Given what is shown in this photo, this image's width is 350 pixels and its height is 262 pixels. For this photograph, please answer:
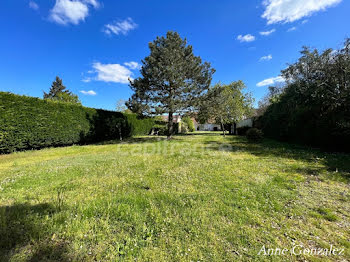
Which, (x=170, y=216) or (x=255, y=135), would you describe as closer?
(x=170, y=216)

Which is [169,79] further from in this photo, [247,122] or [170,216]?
[247,122]

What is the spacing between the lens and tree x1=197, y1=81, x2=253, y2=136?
1373 cm

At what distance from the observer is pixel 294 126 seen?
991 centimetres

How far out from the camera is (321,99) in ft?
24.7

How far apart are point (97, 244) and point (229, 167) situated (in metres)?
4.08

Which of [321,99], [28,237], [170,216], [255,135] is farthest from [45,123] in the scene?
[321,99]

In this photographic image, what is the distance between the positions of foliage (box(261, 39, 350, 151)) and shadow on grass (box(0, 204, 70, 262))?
10.1 meters

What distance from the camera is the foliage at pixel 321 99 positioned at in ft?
22.4

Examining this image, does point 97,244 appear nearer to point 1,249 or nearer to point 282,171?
point 1,249

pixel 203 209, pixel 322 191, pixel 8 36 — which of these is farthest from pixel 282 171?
pixel 8 36

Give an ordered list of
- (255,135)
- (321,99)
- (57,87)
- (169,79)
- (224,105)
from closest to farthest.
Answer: (321,99) → (255,135) → (169,79) → (224,105) → (57,87)

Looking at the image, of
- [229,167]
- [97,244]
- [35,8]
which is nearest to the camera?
[97,244]

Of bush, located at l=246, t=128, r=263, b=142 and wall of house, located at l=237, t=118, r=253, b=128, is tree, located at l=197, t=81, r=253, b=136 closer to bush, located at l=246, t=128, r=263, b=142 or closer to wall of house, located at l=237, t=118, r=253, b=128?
wall of house, located at l=237, t=118, r=253, b=128

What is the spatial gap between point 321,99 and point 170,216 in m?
9.76
